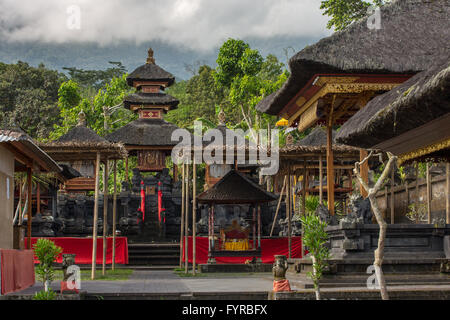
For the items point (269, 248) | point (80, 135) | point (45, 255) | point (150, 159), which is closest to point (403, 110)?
point (45, 255)

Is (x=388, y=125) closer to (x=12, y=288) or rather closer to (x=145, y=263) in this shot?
(x=12, y=288)

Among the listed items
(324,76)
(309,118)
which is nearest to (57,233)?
(309,118)

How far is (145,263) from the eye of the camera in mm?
25203

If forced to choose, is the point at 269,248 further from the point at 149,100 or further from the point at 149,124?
the point at 149,100

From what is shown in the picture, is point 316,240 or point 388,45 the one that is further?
point 388,45

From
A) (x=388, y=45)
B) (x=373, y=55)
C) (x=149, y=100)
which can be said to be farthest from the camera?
(x=149, y=100)

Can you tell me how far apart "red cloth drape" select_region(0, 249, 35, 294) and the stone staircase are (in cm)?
906

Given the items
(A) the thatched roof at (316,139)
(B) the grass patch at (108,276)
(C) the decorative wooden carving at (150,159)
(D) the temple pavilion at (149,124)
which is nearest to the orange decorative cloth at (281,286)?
(B) the grass patch at (108,276)

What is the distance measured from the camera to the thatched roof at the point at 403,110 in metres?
7.21

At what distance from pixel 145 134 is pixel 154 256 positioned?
11299mm

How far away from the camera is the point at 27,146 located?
14.3 m

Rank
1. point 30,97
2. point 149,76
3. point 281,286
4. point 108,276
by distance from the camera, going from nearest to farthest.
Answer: point 281,286 → point 108,276 → point 149,76 → point 30,97

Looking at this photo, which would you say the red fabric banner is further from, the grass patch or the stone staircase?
the grass patch

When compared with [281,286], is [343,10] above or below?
above
